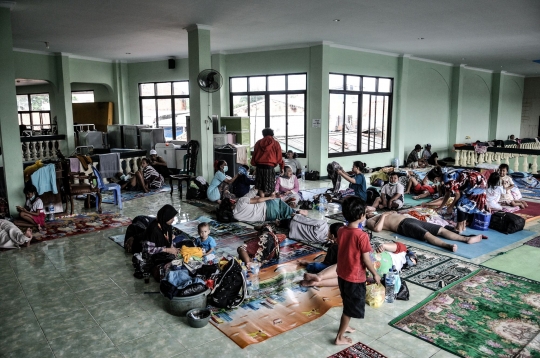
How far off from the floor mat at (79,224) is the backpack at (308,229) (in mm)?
3229

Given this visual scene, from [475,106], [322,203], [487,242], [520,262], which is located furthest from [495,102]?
[520,262]

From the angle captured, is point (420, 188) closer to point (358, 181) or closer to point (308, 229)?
point (358, 181)

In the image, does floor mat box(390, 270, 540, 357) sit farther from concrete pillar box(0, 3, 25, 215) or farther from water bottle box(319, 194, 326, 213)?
concrete pillar box(0, 3, 25, 215)

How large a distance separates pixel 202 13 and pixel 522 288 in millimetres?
7248

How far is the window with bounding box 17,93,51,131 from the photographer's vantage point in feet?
64.9

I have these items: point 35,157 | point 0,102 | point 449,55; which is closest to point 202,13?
point 0,102

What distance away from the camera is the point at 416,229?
645 centimetres

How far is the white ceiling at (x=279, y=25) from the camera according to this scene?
7770mm

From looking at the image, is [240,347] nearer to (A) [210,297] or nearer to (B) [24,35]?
(A) [210,297]

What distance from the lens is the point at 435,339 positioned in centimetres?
372

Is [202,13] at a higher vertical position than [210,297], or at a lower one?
higher

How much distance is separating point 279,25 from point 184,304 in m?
7.23

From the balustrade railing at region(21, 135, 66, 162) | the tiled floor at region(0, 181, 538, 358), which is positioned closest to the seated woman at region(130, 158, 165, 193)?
the balustrade railing at region(21, 135, 66, 162)

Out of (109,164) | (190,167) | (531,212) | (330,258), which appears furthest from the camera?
(109,164)
